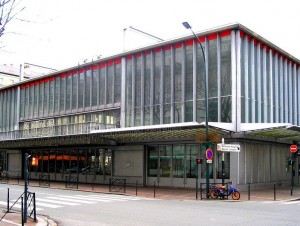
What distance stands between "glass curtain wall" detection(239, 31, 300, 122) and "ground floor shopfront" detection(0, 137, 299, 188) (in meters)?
2.51

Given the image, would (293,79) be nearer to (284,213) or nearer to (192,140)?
(192,140)

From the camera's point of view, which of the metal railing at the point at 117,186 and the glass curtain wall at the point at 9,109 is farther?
the glass curtain wall at the point at 9,109

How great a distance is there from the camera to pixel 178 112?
31.2 meters

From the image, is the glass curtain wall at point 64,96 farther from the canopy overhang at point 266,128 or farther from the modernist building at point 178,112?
the canopy overhang at point 266,128

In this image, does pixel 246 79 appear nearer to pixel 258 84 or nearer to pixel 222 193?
pixel 258 84

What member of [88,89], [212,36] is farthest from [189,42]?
[88,89]

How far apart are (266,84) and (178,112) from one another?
7168 millimetres

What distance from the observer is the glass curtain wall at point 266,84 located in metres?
29.1

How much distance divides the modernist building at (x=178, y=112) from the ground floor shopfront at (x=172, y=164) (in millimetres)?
74

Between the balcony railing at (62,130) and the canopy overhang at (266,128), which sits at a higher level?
the balcony railing at (62,130)

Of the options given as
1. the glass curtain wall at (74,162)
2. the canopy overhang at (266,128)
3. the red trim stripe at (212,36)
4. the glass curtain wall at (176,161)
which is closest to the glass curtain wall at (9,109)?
the glass curtain wall at (74,162)

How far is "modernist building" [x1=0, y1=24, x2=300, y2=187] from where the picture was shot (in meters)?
28.1

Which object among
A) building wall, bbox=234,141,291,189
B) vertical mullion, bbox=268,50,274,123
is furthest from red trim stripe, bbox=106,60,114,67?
building wall, bbox=234,141,291,189

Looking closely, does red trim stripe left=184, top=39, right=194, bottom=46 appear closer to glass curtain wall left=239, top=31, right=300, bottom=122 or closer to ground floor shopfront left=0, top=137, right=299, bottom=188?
glass curtain wall left=239, top=31, right=300, bottom=122
